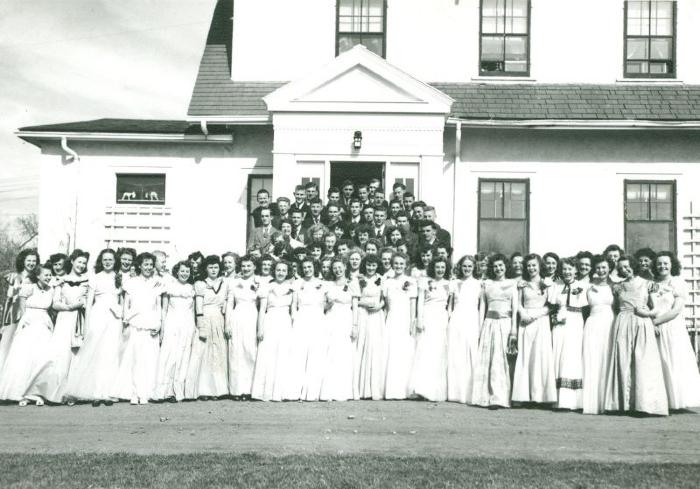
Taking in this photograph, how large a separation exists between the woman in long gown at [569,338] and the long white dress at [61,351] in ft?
19.1

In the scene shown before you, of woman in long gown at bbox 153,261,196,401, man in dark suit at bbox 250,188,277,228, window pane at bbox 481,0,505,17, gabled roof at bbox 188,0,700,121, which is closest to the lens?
woman in long gown at bbox 153,261,196,401

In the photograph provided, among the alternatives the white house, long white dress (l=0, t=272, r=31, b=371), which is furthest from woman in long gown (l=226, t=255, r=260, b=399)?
the white house

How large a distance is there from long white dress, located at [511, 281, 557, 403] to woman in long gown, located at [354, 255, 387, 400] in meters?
1.63

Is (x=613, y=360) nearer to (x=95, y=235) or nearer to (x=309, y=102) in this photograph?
(x=309, y=102)

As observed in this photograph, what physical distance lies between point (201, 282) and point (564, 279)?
4489 millimetres

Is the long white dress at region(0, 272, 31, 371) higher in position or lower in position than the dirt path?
higher

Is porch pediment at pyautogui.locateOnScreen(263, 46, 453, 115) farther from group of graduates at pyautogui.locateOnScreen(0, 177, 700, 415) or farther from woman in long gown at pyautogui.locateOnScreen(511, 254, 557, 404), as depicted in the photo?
woman in long gown at pyautogui.locateOnScreen(511, 254, 557, 404)

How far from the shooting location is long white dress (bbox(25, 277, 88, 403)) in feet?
31.1

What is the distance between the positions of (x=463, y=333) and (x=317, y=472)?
386 centimetres

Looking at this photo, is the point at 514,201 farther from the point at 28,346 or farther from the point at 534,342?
the point at 28,346

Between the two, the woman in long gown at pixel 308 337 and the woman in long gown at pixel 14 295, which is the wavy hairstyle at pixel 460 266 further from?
the woman in long gown at pixel 14 295

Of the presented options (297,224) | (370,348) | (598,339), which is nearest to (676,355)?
(598,339)

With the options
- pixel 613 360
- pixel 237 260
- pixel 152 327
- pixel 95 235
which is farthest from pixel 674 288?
pixel 95 235

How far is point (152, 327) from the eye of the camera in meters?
9.62
